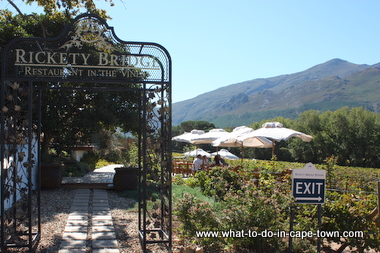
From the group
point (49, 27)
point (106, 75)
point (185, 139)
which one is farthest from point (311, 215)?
point (185, 139)

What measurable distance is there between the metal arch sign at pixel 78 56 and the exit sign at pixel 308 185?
2.00 metres

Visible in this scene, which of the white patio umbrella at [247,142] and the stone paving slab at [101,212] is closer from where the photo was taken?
the stone paving slab at [101,212]

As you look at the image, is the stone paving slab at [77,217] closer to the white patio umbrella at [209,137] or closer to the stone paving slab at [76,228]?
the stone paving slab at [76,228]

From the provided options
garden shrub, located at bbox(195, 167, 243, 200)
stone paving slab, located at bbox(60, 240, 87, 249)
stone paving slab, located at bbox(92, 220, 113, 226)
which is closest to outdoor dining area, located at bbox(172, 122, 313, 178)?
garden shrub, located at bbox(195, 167, 243, 200)

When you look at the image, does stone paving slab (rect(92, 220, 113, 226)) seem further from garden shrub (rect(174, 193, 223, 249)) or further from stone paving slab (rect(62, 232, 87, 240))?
garden shrub (rect(174, 193, 223, 249))

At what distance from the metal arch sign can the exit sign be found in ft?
6.56

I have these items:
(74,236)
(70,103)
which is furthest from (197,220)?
(70,103)

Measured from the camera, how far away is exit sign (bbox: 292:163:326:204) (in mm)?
4020

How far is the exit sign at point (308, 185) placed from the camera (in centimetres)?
402

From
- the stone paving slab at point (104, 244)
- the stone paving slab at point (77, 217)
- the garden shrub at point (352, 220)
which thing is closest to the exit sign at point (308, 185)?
the garden shrub at point (352, 220)

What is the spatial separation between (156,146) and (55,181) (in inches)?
217

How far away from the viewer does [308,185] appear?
407cm

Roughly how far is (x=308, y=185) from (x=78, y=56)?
310 centimetres

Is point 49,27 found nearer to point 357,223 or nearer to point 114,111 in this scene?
point 114,111
